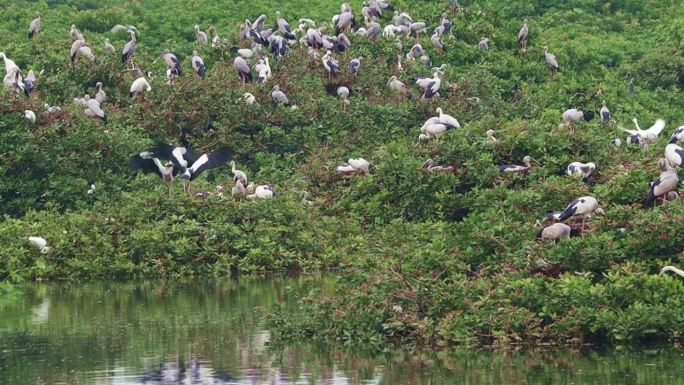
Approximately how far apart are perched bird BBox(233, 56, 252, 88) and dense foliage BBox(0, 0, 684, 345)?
0.19 meters

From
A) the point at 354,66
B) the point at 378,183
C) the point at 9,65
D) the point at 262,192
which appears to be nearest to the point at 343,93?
the point at 354,66

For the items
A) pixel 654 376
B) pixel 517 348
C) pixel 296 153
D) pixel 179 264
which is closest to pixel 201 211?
pixel 179 264

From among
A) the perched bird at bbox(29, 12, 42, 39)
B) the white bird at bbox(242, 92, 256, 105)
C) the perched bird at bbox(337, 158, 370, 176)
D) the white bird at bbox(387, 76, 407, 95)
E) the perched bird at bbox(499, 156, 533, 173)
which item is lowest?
the perched bird at bbox(499, 156, 533, 173)

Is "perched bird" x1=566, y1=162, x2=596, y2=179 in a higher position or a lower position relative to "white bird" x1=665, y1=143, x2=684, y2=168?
higher

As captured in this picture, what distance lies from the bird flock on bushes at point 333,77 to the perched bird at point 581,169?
16mm

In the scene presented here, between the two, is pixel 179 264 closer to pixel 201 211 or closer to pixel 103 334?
pixel 201 211

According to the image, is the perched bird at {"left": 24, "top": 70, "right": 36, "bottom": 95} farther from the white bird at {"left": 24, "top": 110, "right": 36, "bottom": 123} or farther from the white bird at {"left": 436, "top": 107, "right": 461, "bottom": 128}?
the white bird at {"left": 436, "top": 107, "right": 461, "bottom": 128}

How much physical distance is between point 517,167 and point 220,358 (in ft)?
22.3

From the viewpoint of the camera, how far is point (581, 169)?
18297 mm

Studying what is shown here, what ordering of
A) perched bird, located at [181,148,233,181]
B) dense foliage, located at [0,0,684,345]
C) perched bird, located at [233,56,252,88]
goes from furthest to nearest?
perched bird, located at [233,56,252,88], perched bird, located at [181,148,233,181], dense foliage, located at [0,0,684,345]

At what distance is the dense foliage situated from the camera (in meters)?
13.7

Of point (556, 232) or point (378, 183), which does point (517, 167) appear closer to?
point (378, 183)

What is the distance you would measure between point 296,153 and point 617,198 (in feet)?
33.1

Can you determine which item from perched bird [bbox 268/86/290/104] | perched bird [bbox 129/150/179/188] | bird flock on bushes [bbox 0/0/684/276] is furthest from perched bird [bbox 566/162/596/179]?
perched bird [bbox 268/86/290/104]
